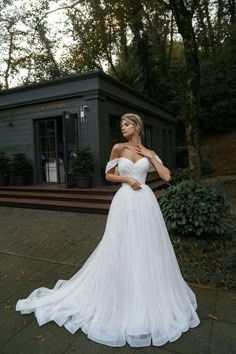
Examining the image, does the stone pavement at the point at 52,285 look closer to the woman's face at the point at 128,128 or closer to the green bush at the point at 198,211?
the green bush at the point at 198,211

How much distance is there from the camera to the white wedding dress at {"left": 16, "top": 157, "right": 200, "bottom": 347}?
1.99m

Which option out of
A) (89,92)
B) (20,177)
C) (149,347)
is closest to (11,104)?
(20,177)

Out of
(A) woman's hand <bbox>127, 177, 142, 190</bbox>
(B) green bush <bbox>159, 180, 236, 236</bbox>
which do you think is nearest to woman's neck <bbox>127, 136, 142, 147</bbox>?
(A) woman's hand <bbox>127, 177, 142, 190</bbox>

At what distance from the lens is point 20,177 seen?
857 cm

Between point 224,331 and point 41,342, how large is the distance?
146 centimetres

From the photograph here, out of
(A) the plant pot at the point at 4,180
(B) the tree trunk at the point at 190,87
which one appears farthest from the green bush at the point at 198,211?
(A) the plant pot at the point at 4,180

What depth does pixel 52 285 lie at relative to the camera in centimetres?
286

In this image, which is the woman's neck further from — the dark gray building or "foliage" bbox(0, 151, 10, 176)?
"foliage" bbox(0, 151, 10, 176)

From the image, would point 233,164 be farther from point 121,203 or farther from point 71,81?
point 121,203

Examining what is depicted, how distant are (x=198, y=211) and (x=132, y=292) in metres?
2.09

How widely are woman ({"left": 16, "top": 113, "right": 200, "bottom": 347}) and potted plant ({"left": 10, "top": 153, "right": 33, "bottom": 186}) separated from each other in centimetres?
678

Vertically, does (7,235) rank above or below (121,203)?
below

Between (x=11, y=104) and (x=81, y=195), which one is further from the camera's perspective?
(x=11, y=104)

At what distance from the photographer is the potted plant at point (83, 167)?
727 cm
